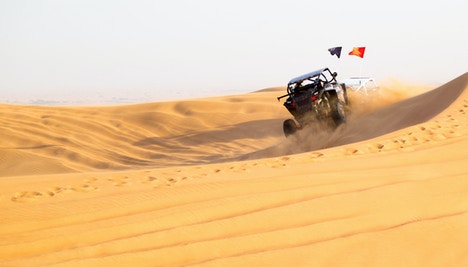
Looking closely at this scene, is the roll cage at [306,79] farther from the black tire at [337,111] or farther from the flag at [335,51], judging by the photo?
the flag at [335,51]

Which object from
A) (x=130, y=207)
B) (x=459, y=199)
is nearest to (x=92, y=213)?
(x=130, y=207)

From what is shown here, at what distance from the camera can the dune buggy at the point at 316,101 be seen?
426 inches

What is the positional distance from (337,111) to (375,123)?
0.82 metres

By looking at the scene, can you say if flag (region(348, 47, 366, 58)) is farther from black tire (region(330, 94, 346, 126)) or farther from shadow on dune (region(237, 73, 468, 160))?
black tire (region(330, 94, 346, 126))

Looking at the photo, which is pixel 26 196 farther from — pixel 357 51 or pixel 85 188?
pixel 357 51

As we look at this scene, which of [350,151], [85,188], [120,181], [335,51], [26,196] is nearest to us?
[26,196]

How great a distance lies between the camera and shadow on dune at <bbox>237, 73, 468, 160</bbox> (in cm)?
1003

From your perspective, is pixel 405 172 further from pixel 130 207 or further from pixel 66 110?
pixel 66 110

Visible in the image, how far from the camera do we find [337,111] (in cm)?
1123

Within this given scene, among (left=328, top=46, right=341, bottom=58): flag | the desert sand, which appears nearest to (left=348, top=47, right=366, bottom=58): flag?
(left=328, top=46, right=341, bottom=58): flag

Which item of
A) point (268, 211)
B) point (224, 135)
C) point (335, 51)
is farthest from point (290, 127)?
point (268, 211)

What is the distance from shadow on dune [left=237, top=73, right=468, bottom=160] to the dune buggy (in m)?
0.30

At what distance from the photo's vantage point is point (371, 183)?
4.50 m

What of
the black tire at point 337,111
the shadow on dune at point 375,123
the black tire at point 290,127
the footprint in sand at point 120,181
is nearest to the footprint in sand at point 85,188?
the footprint in sand at point 120,181
